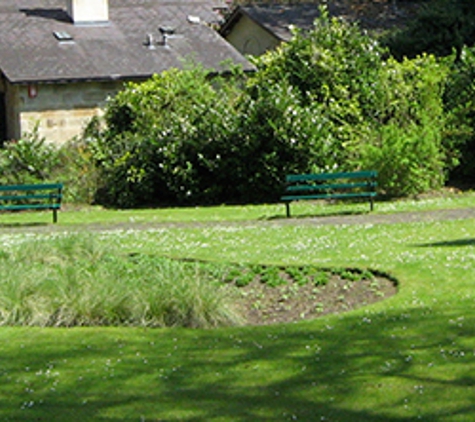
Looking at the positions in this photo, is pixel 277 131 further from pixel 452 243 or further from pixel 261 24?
pixel 261 24

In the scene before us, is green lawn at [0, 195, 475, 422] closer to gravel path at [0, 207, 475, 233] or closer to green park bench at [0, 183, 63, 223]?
gravel path at [0, 207, 475, 233]

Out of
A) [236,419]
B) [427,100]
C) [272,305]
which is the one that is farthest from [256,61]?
[236,419]

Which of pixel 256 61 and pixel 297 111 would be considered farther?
pixel 256 61

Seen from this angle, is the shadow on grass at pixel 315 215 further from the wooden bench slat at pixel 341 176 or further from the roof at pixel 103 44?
the roof at pixel 103 44

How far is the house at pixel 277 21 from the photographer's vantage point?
3978cm

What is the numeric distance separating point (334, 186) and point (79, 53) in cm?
1342

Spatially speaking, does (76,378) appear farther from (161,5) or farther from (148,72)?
(161,5)

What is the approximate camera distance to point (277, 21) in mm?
40219

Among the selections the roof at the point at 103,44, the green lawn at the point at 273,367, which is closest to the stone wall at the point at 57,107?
the roof at the point at 103,44

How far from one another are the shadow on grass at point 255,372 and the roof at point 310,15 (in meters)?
28.7

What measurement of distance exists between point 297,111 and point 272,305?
12.7m

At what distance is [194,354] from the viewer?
9594mm

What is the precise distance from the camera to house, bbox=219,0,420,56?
131 ft

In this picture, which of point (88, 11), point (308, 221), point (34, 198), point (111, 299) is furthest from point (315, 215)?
point (88, 11)
